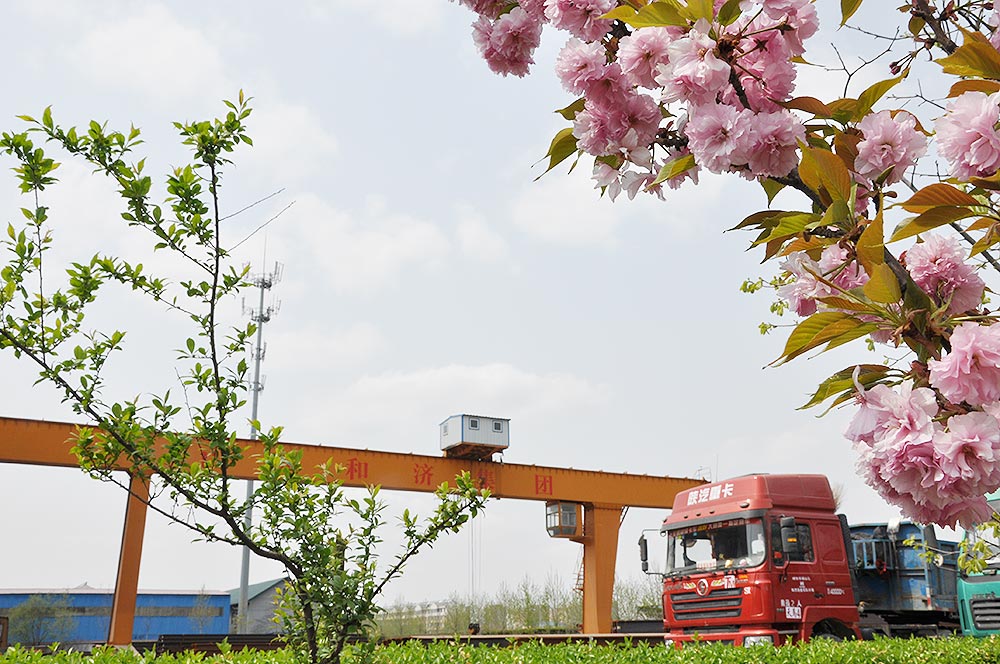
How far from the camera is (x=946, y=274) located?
1.49 m

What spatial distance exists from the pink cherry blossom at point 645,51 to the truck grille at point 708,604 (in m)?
7.88

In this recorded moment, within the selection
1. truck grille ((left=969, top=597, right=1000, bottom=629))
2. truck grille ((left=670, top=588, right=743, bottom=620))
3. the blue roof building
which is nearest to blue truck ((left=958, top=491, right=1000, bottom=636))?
truck grille ((left=969, top=597, right=1000, bottom=629))

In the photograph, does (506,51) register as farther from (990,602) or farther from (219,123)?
(990,602)

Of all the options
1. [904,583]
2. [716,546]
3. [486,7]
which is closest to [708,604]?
[716,546]

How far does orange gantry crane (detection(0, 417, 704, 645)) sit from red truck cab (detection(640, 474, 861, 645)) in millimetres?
4492

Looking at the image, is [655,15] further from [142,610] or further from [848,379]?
[142,610]

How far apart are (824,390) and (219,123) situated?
107 inches

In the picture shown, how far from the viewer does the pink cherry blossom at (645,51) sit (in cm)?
150

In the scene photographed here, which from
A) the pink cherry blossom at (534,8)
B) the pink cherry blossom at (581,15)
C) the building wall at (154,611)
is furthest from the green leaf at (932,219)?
the building wall at (154,611)

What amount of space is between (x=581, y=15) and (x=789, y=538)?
7.80 m

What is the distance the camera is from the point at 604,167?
1.77 m

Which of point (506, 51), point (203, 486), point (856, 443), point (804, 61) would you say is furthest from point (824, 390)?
point (203, 486)

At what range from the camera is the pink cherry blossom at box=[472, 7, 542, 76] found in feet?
6.50

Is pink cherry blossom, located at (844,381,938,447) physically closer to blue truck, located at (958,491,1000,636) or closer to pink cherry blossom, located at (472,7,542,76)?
pink cherry blossom, located at (472,7,542,76)
